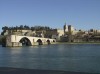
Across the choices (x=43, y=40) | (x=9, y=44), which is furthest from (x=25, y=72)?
(x=43, y=40)

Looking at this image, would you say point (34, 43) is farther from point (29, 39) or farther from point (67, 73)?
point (67, 73)

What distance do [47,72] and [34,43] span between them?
5057 inches

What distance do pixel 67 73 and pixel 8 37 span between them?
107916 millimetres

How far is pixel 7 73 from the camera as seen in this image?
19016mm

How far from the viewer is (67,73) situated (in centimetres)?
1852

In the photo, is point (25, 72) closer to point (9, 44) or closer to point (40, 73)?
point (40, 73)

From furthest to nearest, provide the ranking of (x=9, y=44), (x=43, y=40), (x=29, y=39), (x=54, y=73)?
(x=43, y=40) → (x=29, y=39) → (x=9, y=44) → (x=54, y=73)

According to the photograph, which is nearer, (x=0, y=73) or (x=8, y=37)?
(x=0, y=73)

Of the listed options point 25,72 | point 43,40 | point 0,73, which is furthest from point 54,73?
point 43,40

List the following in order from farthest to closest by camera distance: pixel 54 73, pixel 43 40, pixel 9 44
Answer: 1. pixel 43 40
2. pixel 9 44
3. pixel 54 73

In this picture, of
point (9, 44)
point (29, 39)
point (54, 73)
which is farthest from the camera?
point (29, 39)

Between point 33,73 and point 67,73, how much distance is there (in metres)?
2.15

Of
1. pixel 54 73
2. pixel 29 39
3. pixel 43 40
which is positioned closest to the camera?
pixel 54 73

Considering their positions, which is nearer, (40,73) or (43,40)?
(40,73)
